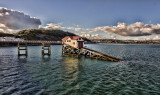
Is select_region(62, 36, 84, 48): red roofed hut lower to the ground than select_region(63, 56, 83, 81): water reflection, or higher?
higher

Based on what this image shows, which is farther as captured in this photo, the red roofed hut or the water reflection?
the red roofed hut

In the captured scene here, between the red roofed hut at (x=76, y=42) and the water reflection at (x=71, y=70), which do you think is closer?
the water reflection at (x=71, y=70)

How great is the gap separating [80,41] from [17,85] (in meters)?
34.4

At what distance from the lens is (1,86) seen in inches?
549

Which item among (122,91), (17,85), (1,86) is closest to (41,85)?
(17,85)

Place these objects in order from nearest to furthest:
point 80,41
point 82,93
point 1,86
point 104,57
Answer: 1. point 82,93
2. point 1,86
3. point 104,57
4. point 80,41

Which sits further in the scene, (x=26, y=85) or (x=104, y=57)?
(x=104, y=57)

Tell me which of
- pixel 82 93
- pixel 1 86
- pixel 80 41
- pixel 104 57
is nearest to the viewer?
pixel 82 93

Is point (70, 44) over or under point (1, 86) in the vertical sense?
over

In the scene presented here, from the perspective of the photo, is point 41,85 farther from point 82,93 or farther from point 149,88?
point 149,88

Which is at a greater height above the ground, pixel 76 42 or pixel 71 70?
pixel 76 42

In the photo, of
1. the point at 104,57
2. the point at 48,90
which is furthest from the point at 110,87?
the point at 104,57

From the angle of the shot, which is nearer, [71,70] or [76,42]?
[71,70]

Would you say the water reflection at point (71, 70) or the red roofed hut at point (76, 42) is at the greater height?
the red roofed hut at point (76, 42)
